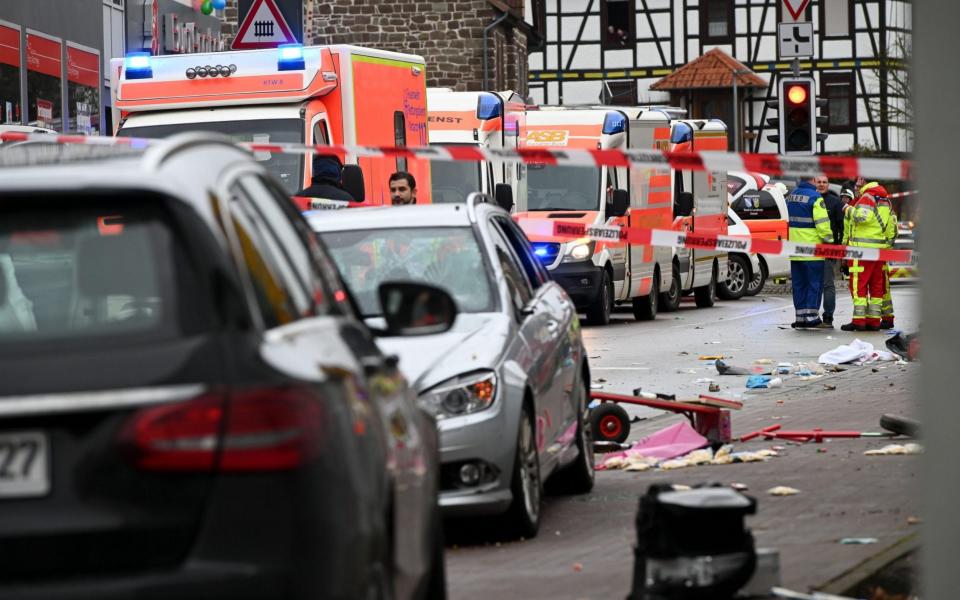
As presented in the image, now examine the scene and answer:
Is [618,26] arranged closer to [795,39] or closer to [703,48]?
[703,48]

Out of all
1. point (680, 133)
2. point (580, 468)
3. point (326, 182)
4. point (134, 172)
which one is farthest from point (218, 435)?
point (680, 133)

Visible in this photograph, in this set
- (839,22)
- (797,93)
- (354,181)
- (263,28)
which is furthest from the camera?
(839,22)

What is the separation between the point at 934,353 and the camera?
486 cm

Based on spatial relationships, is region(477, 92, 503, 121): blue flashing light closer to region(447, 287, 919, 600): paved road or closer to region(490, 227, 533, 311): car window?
region(447, 287, 919, 600): paved road

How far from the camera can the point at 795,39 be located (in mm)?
24234

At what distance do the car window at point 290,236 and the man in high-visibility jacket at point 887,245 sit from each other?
1977cm

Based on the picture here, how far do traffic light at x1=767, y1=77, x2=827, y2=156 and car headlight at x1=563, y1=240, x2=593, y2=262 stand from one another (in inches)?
190

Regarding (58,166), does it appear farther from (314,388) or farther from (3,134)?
(3,134)

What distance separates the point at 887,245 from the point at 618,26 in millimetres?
48229

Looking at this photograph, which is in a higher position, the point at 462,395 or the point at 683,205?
the point at 683,205

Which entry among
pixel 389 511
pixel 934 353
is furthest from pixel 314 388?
pixel 934 353

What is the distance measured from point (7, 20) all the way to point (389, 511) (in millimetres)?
25212

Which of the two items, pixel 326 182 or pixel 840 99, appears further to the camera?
pixel 840 99

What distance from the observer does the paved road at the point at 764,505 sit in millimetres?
7883
